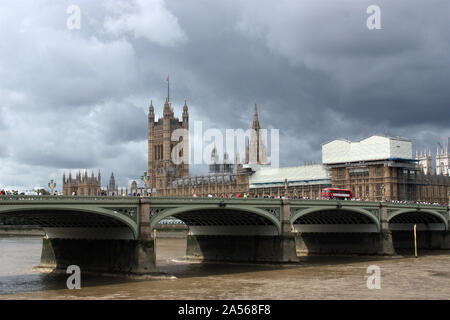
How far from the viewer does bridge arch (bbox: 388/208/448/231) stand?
241 ft

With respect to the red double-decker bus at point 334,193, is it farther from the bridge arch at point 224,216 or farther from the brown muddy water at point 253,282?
the bridge arch at point 224,216

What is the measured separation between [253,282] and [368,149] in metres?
76.8

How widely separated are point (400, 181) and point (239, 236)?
64602 mm

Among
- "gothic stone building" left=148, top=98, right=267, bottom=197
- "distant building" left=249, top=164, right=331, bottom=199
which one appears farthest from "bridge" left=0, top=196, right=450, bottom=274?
"gothic stone building" left=148, top=98, right=267, bottom=197

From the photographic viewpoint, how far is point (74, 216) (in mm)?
44062

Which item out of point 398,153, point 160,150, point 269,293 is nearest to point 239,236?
point 269,293

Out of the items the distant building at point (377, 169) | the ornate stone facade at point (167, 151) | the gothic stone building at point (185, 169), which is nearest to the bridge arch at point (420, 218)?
the distant building at point (377, 169)

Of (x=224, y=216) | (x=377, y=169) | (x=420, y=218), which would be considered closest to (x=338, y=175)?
(x=377, y=169)

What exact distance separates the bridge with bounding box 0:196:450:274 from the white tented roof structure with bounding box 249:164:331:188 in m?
48.6

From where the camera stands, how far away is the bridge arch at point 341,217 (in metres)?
60.4

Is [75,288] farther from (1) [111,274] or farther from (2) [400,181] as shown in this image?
(2) [400,181]

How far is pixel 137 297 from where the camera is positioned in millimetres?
35250

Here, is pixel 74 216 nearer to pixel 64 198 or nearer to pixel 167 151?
pixel 64 198

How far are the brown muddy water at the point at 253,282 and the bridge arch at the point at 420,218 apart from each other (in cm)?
1417
